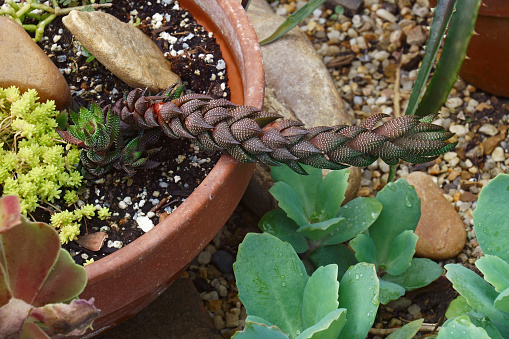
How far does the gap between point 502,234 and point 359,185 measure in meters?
0.61

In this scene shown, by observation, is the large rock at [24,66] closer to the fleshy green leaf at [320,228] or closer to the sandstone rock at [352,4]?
the fleshy green leaf at [320,228]

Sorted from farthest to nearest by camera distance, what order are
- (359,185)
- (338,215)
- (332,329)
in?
1. (359,185)
2. (338,215)
3. (332,329)

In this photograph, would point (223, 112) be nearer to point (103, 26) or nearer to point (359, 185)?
point (103, 26)

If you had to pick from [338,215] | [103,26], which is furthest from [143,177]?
[338,215]

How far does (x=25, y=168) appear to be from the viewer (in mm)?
1133

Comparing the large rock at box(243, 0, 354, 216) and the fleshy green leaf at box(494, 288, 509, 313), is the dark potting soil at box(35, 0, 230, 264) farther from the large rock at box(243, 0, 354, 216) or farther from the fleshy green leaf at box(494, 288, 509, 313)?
the fleshy green leaf at box(494, 288, 509, 313)

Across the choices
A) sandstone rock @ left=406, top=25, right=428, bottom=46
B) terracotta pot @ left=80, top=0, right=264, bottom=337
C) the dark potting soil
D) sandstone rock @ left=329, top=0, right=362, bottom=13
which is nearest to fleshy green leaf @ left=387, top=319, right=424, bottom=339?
terracotta pot @ left=80, top=0, right=264, bottom=337

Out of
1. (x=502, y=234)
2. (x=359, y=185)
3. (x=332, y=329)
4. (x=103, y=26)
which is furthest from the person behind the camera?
(x=359, y=185)

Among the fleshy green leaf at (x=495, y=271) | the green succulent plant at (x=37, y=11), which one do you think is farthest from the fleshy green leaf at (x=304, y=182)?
the green succulent plant at (x=37, y=11)

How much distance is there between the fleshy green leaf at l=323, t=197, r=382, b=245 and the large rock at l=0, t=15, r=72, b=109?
29.2 inches

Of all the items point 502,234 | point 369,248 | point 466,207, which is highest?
point 502,234

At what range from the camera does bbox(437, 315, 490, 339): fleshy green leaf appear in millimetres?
839

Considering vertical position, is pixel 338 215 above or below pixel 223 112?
below

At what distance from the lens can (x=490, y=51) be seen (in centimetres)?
174
